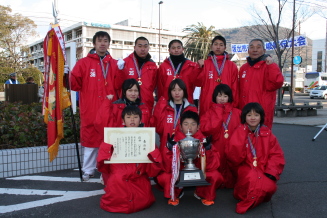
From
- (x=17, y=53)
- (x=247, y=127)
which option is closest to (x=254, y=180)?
(x=247, y=127)

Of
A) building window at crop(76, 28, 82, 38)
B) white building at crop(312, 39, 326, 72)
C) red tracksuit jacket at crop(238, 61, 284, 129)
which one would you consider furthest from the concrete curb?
white building at crop(312, 39, 326, 72)

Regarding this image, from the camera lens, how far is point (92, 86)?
4.43 metres

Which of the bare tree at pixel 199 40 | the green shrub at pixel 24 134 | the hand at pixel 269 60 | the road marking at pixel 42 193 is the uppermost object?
the bare tree at pixel 199 40

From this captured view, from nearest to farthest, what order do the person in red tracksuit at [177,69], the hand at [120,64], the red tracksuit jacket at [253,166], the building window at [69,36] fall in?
the red tracksuit jacket at [253,166]
the hand at [120,64]
the person in red tracksuit at [177,69]
the building window at [69,36]

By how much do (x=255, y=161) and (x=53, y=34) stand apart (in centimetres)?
333

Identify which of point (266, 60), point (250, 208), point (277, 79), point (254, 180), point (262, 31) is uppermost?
point (262, 31)

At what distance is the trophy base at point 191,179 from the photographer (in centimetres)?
335

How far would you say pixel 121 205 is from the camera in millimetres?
3434

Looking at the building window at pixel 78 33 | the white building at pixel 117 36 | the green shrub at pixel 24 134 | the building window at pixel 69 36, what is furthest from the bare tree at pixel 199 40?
the green shrub at pixel 24 134

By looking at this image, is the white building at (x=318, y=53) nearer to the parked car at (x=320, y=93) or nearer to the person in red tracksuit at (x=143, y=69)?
the parked car at (x=320, y=93)

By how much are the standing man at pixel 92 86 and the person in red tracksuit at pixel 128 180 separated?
0.70 meters

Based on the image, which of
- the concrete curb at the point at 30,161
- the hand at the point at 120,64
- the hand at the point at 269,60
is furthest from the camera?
the concrete curb at the point at 30,161

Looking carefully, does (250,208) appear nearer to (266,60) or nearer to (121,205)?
(121,205)

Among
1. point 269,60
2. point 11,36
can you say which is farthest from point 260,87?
point 11,36
